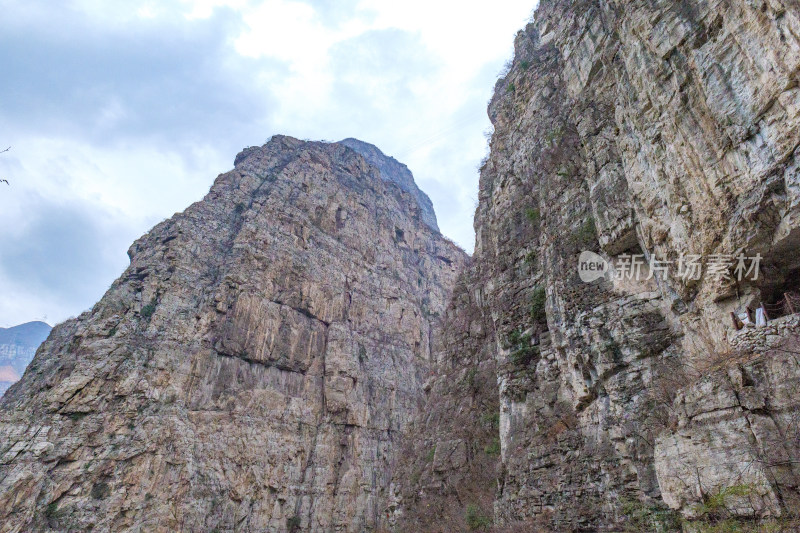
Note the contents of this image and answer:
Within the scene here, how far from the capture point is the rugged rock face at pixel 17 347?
118 m

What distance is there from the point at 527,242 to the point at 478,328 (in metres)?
5.07

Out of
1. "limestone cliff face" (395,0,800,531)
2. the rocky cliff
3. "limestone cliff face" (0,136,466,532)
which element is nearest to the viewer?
"limestone cliff face" (395,0,800,531)

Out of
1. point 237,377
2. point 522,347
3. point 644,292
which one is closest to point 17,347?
point 237,377

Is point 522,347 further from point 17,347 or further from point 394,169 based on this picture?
point 17,347

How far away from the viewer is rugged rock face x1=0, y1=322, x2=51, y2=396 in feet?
386

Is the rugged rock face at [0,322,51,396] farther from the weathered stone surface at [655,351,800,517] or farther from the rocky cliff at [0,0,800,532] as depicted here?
the weathered stone surface at [655,351,800,517]

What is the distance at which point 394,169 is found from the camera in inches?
3585

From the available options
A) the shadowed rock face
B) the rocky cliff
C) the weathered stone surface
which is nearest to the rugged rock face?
the shadowed rock face

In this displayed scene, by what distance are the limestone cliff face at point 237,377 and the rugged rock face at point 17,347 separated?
360 feet

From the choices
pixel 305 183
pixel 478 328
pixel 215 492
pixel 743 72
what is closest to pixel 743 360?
pixel 743 72

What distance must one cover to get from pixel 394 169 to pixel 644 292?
8181 centimetres

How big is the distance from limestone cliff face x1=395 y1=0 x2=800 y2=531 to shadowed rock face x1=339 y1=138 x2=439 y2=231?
226 ft

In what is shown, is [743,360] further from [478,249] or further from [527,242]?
[478,249]

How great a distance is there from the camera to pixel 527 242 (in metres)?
18.4
